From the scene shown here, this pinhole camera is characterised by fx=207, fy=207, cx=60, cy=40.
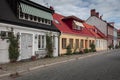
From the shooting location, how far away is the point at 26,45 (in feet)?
60.5

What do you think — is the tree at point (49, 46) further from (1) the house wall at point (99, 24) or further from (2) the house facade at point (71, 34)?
(1) the house wall at point (99, 24)

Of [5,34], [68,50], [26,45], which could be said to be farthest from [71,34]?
[5,34]

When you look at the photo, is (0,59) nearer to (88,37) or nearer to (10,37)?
(10,37)

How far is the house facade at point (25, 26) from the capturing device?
1582 centimetres

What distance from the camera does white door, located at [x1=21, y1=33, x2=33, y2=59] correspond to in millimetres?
17875

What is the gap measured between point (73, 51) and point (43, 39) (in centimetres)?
932

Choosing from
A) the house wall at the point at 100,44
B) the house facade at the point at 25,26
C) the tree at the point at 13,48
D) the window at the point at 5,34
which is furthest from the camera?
the house wall at the point at 100,44

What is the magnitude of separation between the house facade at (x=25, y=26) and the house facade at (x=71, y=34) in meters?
4.22

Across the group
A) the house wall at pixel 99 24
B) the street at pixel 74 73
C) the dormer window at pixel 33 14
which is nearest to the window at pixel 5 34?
the dormer window at pixel 33 14

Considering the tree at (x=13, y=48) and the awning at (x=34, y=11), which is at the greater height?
the awning at (x=34, y=11)

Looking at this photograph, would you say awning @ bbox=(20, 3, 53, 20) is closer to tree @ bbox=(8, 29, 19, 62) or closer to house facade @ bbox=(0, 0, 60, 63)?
house facade @ bbox=(0, 0, 60, 63)

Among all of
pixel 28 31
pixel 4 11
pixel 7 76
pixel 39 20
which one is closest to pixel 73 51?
pixel 39 20

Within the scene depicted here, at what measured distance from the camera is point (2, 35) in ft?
50.8

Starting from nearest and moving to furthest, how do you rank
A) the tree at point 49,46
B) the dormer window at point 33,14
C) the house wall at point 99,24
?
the dormer window at point 33,14 < the tree at point 49,46 < the house wall at point 99,24
